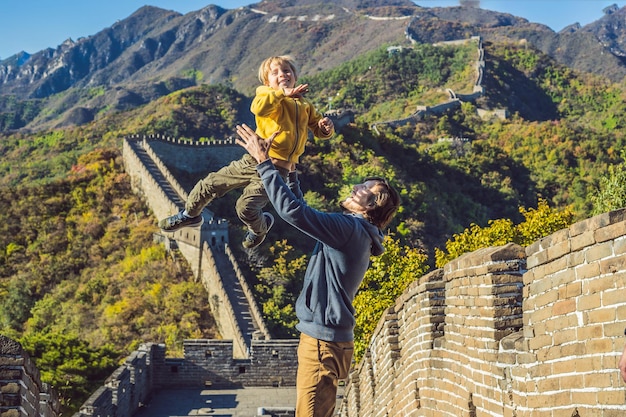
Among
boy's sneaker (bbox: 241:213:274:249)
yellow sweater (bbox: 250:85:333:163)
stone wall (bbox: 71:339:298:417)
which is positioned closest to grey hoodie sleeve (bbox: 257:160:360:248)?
yellow sweater (bbox: 250:85:333:163)

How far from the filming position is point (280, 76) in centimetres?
457

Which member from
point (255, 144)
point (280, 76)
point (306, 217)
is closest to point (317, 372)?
point (306, 217)

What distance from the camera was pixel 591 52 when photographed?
5418 inches

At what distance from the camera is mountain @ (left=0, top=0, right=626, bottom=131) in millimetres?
118000

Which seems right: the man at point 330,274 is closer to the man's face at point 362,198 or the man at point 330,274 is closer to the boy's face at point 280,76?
the man's face at point 362,198

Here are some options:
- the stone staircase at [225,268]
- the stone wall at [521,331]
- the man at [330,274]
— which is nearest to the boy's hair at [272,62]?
the man at [330,274]

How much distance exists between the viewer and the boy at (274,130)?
4465mm

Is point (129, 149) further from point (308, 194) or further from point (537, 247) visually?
point (537, 247)

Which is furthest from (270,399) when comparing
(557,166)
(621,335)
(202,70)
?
(202,70)

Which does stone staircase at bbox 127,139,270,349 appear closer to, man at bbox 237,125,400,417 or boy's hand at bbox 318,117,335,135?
boy's hand at bbox 318,117,335,135

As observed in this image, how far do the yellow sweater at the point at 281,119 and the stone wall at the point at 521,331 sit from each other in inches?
50.1

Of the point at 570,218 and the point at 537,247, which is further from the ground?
the point at 570,218

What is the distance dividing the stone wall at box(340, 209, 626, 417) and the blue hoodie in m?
0.79

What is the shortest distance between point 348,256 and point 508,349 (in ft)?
3.37
